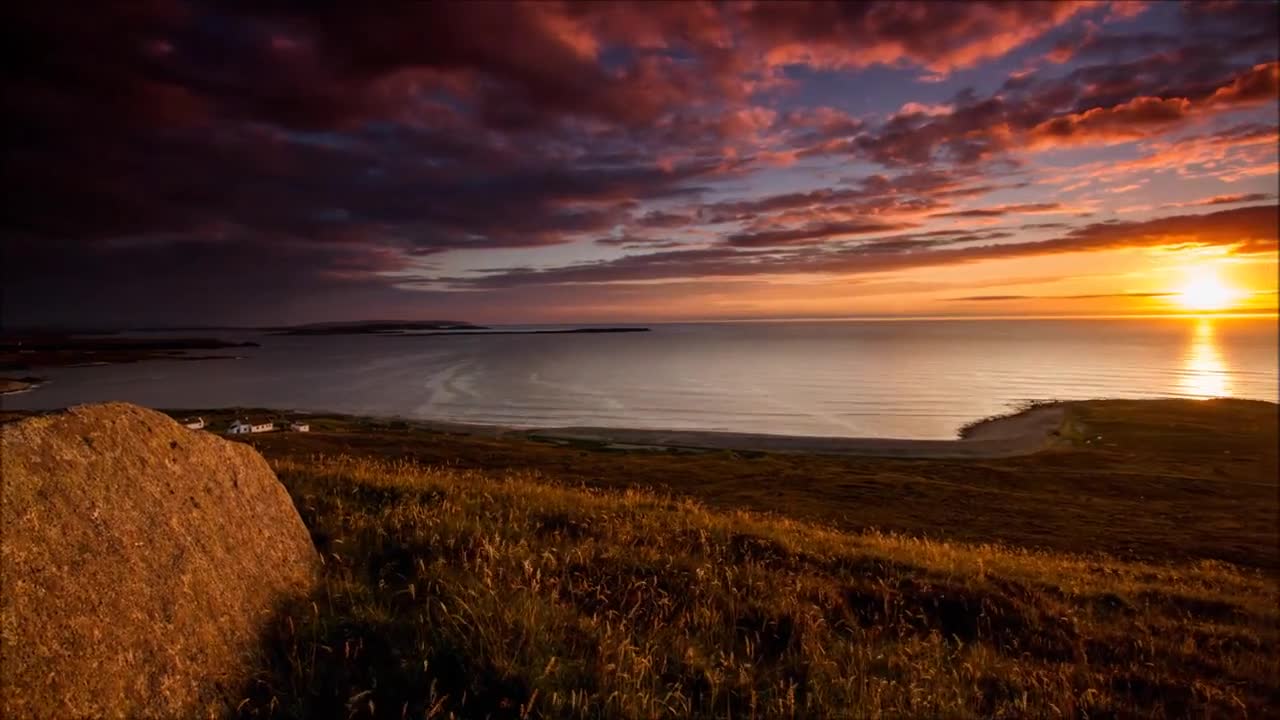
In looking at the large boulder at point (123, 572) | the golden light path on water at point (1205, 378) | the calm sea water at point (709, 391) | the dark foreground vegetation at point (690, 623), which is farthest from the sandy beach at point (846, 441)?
the large boulder at point (123, 572)

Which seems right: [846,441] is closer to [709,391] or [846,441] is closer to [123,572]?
[709,391]

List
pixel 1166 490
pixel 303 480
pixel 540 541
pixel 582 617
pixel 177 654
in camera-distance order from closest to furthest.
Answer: pixel 177 654
pixel 582 617
pixel 540 541
pixel 303 480
pixel 1166 490

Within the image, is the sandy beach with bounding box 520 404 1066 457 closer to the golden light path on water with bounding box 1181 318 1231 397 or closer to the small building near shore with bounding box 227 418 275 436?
the small building near shore with bounding box 227 418 275 436

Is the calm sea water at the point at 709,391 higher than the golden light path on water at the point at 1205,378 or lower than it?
lower

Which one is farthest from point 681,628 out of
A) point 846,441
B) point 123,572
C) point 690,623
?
point 846,441

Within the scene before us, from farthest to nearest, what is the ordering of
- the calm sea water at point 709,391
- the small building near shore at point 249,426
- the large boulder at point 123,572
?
the calm sea water at point 709,391, the small building near shore at point 249,426, the large boulder at point 123,572

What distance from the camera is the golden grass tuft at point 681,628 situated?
463cm

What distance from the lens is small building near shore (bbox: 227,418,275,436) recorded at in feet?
243

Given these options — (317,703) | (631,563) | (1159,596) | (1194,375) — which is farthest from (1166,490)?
(1194,375)

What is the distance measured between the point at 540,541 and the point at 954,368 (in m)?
202

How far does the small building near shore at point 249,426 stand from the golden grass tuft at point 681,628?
7474 centimetres

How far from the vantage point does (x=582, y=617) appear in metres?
5.56

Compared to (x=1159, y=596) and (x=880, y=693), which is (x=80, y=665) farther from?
(x=1159, y=596)

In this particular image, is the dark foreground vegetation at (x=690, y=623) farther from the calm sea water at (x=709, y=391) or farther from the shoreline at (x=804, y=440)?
the calm sea water at (x=709, y=391)
